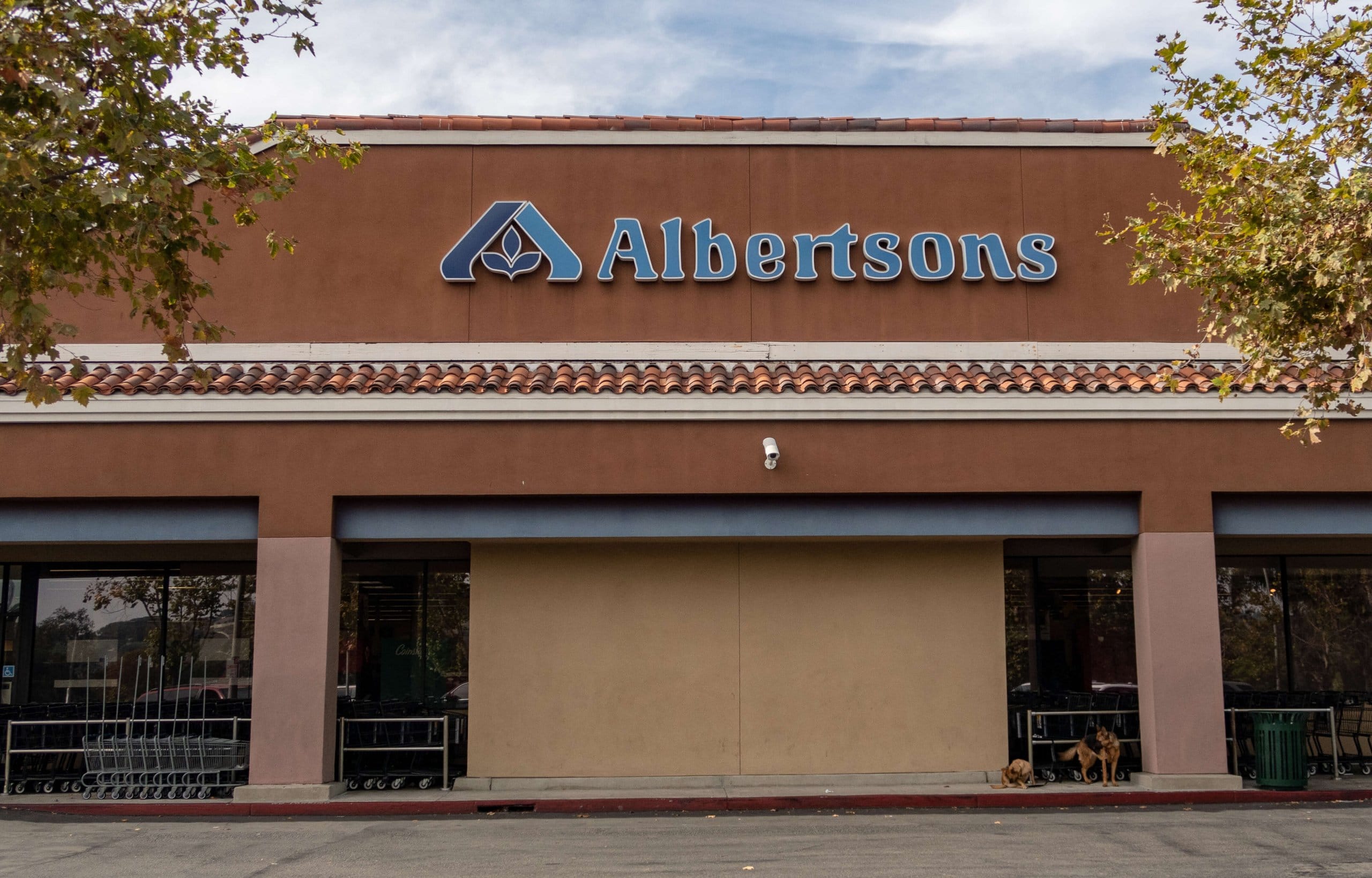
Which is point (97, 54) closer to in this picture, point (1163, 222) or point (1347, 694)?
point (1163, 222)

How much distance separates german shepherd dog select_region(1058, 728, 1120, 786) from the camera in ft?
49.4

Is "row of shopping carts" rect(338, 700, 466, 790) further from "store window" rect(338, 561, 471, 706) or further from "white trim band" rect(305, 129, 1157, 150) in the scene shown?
"white trim band" rect(305, 129, 1157, 150)

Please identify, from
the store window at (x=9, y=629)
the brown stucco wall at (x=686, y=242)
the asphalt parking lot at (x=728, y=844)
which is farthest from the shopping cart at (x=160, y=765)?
the brown stucco wall at (x=686, y=242)

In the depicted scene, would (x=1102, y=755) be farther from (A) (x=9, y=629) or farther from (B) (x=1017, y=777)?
(A) (x=9, y=629)

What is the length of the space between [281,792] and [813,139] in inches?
426

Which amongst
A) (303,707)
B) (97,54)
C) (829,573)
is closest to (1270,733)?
(829,573)

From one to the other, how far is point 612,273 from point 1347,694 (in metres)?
11.6

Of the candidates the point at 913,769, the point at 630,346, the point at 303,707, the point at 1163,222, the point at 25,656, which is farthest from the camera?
the point at 25,656

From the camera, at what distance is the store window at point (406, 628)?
56.9 feet

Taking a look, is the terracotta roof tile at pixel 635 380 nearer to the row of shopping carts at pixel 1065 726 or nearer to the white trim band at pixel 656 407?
Result: the white trim band at pixel 656 407

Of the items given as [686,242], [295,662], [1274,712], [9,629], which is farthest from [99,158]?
[1274,712]

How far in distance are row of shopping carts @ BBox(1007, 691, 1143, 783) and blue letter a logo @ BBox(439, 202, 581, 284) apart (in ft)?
27.0

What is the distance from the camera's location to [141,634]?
17672mm

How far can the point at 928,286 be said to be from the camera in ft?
56.1
